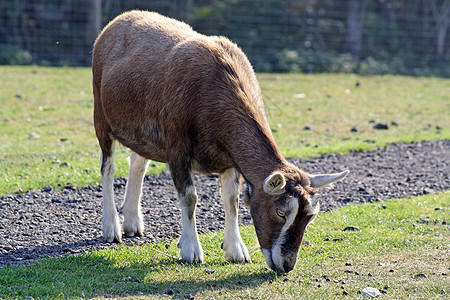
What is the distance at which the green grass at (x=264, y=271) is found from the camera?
16.4ft

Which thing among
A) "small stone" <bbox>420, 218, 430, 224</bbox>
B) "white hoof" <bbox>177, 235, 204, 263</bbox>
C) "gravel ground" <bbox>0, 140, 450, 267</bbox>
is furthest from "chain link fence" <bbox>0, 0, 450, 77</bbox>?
"white hoof" <bbox>177, 235, 204, 263</bbox>

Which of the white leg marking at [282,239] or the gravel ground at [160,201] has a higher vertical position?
the white leg marking at [282,239]

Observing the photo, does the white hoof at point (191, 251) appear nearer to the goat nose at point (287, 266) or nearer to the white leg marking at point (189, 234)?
the white leg marking at point (189, 234)

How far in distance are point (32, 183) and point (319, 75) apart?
14.3 m

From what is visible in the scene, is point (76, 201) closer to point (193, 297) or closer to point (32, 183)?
point (32, 183)

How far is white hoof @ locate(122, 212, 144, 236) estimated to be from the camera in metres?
6.87

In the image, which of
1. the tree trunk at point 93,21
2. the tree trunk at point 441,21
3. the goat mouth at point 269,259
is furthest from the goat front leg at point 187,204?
the tree trunk at point 441,21

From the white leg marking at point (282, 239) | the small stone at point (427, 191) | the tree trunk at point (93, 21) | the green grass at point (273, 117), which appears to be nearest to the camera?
the white leg marking at point (282, 239)

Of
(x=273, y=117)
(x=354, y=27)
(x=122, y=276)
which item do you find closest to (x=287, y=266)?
(x=122, y=276)

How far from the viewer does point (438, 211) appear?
24.8ft

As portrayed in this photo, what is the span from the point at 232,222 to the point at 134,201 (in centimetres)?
151

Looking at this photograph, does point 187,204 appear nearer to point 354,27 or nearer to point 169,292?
point 169,292

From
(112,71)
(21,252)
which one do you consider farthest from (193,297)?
(112,71)

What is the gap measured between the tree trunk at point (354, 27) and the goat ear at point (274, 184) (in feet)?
65.8
